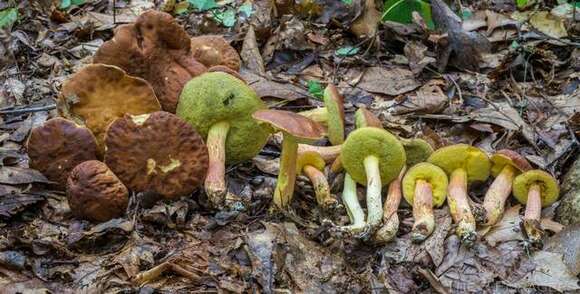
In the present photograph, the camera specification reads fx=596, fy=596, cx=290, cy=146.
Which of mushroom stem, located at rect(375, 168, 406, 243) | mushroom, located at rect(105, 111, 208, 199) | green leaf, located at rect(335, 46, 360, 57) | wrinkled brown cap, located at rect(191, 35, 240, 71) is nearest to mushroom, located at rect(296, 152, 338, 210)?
mushroom stem, located at rect(375, 168, 406, 243)

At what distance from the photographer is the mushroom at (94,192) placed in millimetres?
3328

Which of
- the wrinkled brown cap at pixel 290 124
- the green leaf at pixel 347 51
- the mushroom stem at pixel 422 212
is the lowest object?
the green leaf at pixel 347 51

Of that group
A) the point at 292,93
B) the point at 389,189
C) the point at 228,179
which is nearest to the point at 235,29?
the point at 292,93

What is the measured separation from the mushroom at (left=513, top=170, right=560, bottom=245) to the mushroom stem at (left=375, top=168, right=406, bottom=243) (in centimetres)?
73

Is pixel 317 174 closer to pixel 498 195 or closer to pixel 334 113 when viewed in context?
pixel 334 113

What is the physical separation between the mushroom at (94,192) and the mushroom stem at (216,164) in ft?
1.68

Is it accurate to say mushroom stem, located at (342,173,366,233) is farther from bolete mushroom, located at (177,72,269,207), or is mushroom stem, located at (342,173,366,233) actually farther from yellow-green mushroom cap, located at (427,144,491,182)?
bolete mushroom, located at (177,72,269,207)

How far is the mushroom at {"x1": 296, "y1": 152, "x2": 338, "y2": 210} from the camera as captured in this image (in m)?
3.66

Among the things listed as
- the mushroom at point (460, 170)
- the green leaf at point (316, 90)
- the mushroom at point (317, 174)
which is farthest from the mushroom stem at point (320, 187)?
the green leaf at point (316, 90)

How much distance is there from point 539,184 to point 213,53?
243cm

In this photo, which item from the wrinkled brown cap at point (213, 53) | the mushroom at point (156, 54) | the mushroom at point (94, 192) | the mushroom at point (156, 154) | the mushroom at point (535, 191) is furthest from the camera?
the wrinkled brown cap at point (213, 53)

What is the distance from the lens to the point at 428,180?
3.74m

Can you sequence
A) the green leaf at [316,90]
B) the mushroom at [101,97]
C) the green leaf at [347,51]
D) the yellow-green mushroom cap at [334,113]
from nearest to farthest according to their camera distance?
the mushroom at [101,97], the yellow-green mushroom cap at [334,113], the green leaf at [316,90], the green leaf at [347,51]

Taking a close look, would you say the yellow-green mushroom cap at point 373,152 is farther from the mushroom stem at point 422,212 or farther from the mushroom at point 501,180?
the mushroom at point 501,180
